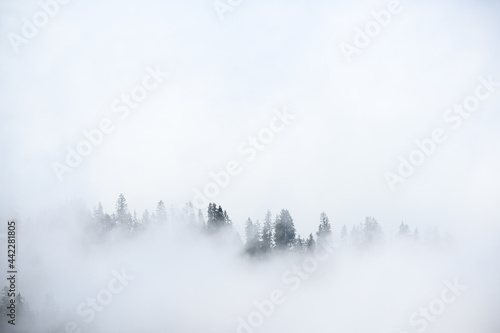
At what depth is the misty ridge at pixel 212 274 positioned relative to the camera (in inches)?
2982

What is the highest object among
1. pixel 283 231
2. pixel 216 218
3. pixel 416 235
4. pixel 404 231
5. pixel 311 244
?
pixel 216 218

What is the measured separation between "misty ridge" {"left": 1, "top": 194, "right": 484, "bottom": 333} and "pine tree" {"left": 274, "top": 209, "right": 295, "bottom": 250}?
0.88 ft

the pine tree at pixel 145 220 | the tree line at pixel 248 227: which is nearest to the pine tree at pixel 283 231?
the tree line at pixel 248 227

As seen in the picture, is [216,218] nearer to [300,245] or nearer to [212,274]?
[212,274]

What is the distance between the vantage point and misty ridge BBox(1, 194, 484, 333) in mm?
75750

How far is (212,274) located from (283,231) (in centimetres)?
1556

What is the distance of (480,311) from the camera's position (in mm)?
80938

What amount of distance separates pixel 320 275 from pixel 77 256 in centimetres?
4583

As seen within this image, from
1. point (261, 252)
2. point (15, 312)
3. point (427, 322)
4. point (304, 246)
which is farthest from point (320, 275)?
point (15, 312)

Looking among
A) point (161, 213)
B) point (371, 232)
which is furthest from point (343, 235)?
point (161, 213)

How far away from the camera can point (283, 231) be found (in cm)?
9019

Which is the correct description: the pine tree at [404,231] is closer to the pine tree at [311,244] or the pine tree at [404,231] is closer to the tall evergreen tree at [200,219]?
the pine tree at [311,244]

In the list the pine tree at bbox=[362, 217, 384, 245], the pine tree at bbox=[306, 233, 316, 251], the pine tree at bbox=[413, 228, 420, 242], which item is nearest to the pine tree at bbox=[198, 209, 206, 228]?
the pine tree at bbox=[306, 233, 316, 251]

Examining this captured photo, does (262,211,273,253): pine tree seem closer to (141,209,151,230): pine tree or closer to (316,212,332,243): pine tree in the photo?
(316,212,332,243): pine tree
